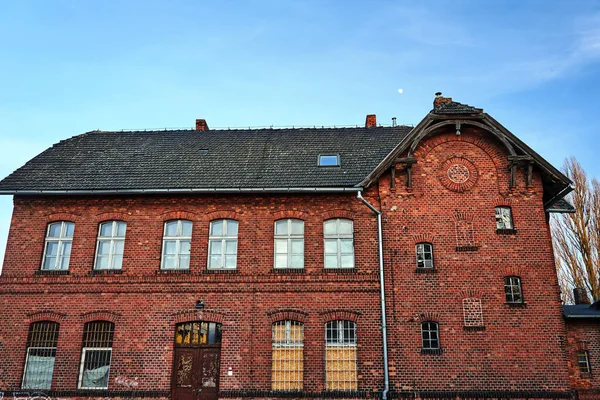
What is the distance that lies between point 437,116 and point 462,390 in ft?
25.5

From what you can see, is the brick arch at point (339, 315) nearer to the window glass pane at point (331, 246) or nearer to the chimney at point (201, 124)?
the window glass pane at point (331, 246)

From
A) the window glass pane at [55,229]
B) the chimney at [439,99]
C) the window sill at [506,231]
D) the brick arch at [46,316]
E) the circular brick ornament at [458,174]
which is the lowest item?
the brick arch at [46,316]

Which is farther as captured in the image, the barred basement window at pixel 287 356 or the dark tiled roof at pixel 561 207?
the dark tiled roof at pixel 561 207

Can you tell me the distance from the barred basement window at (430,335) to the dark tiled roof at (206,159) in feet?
15.1

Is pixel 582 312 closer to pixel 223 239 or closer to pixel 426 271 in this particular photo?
pixel 426 271

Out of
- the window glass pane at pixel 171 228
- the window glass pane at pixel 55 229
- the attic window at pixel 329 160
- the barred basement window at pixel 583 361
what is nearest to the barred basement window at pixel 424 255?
the attic window at pixel 329 160

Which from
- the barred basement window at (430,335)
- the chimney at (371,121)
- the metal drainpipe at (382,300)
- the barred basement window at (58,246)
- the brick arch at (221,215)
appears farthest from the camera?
the chimney at (371,121)

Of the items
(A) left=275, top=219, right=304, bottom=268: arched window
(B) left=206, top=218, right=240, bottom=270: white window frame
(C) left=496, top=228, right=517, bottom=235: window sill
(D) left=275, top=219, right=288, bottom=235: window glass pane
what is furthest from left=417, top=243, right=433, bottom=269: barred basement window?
(B) left=206, top=218, right=240, bottom=270: white window frame

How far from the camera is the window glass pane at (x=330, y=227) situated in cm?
1446

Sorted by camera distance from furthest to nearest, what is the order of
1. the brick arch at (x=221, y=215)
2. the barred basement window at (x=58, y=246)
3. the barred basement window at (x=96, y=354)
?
1. the brick arch at (x=221, y=215)
2. the barred basement window at (x=58, y=246)
3. the barred basement window at (x=96, y=354)

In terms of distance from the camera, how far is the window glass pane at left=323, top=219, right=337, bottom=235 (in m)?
14.5

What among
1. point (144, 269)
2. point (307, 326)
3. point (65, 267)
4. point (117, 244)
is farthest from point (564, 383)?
point (65, 267)

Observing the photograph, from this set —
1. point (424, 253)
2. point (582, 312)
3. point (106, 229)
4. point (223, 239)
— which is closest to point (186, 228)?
point (223, 239)

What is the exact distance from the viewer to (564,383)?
12586mm
